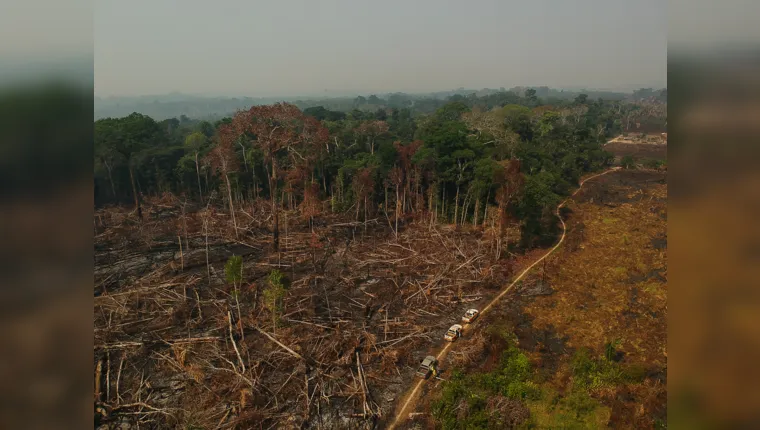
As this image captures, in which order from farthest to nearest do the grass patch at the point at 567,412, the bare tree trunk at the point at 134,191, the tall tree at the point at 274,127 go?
1. the bare tree trunk at the point at 134,191
2. the tall tree at the point at 274,127
3. the grass patch at the point at 567,412

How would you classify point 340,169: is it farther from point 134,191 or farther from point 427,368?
point 427,368

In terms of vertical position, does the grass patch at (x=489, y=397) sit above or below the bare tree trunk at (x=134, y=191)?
below
